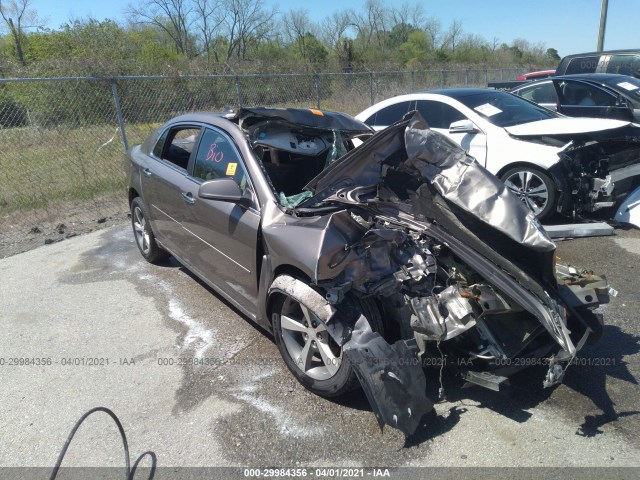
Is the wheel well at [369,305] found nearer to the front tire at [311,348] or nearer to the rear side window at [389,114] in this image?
the front tire at [311,348]

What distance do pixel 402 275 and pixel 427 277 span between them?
6.1 inches

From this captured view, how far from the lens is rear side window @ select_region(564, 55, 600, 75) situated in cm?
1170

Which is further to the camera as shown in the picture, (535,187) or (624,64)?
(624,64)

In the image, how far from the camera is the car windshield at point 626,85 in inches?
342

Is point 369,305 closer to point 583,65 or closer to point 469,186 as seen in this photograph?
point 469,186

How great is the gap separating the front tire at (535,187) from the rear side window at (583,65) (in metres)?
7.15

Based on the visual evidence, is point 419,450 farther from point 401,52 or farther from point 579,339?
point 401,52

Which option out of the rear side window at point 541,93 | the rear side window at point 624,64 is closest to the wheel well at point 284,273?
the rear side window at point 541,93

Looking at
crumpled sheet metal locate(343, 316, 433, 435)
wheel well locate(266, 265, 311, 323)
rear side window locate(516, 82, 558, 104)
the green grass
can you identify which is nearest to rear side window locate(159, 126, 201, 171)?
wheel well locate(266, 265, 311, 323)

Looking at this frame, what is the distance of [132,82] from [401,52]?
126 feet

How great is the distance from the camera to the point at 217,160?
416 centimetres

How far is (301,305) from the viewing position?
3195 millimetres

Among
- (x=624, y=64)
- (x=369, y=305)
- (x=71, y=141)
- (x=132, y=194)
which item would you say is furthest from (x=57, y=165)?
(x=624, y=64)

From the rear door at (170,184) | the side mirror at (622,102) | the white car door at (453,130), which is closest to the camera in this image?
the rear door at (170,184)
